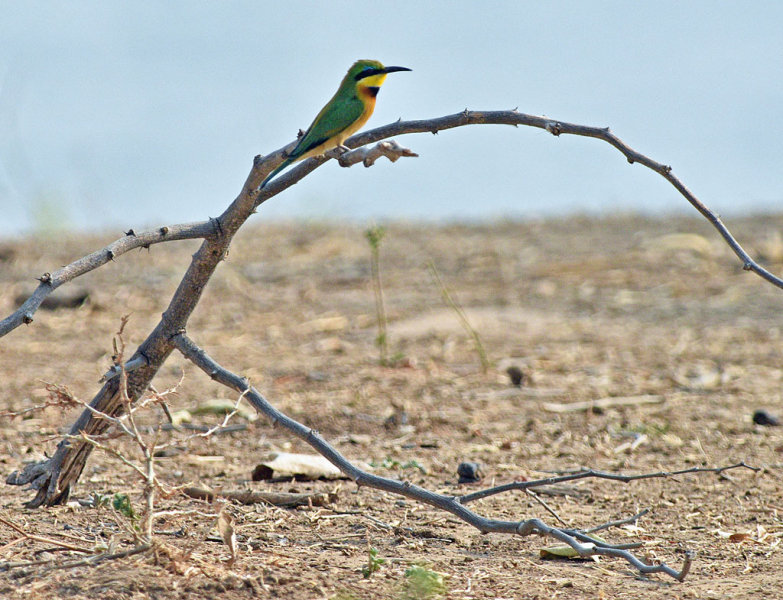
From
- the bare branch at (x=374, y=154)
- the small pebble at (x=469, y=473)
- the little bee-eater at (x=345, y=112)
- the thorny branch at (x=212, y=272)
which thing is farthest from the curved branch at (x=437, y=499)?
the small pebble at (x=469, y=473)

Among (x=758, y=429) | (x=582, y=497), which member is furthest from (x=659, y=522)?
(x=758, y=429)

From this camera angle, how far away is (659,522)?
3.41 meters

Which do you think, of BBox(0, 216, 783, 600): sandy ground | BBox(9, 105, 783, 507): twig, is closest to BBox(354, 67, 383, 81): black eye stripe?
BBox(9, 105, 783, 507): twig

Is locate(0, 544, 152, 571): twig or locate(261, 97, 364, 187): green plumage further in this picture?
locate(261, 97, 364, 187): green plumage

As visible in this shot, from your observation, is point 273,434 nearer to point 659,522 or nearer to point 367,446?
point 367,446

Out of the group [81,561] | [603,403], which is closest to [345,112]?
[81,561]

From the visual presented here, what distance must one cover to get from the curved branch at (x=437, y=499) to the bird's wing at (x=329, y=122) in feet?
2.75

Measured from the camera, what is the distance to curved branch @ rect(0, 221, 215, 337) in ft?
8.65

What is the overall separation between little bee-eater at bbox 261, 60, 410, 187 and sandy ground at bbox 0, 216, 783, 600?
117cm

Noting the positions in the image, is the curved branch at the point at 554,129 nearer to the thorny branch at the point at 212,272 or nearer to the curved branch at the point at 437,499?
the thorny branch at the point at 212,272

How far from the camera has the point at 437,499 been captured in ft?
9.07

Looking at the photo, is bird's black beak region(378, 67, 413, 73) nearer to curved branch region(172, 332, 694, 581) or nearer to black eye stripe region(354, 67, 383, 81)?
black eye stripe region(354, 67, 383, 81)

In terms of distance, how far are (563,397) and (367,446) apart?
143 cm

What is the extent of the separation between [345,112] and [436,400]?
2.11m
